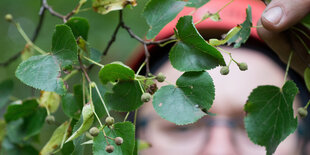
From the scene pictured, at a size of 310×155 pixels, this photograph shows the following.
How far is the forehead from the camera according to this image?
1695 millimetres

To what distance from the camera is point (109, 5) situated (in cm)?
72

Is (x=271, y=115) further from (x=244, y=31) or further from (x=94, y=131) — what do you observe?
(x=94, y=131)

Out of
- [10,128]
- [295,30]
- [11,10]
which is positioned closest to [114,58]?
[11,10]

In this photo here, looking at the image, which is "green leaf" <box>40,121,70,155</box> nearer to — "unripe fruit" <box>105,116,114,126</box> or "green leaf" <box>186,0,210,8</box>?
"unripe fruit" <box>105,116,114,126</box>

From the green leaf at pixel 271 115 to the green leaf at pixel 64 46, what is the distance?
34 cm

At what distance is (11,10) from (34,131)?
2344 millimetres

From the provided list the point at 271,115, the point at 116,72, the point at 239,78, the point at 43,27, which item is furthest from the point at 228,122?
the point at 43,27

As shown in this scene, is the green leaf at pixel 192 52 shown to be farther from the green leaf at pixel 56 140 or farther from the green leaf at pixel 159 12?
the green leaf at pixel 56 140

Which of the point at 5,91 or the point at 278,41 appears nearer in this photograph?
the point at 278,41

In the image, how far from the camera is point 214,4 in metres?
1.48

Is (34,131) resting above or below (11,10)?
above

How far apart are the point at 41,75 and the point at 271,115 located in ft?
1.34

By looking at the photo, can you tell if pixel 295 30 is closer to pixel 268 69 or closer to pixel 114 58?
pixel 268 69

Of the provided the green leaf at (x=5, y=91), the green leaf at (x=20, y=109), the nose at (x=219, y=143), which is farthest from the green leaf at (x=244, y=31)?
the nose at (x=219, y=143)
